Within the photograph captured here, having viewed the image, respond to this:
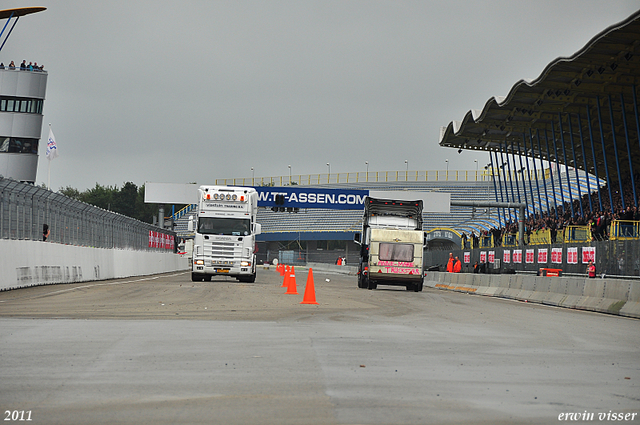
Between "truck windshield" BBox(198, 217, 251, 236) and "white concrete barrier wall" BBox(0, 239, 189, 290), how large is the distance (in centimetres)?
451

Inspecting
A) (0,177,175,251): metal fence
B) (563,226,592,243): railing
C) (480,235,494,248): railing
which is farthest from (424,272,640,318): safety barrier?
(0,177,175,251): metal fence

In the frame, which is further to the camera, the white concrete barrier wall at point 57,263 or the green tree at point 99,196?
the green tree at point 99,196

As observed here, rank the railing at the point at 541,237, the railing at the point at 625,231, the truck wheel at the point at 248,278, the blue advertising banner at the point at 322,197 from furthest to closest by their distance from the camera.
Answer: the blue advertising banner at the point at 322,197 < the railing at the point at 541,237 < the truck wheel at the point at 248,278 < the railing at the point at 625,231

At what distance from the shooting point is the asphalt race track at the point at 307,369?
5914mm

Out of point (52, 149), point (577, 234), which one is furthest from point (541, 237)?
point (52, 149)

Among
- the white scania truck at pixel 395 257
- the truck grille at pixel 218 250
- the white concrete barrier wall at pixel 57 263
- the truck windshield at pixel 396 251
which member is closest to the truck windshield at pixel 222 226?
A: the truck grille at pixel 218 250

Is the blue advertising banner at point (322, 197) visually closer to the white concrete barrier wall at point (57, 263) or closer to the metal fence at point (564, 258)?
the metal fence at point (564, 258)

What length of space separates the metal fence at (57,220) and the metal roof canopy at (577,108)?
75.3ft

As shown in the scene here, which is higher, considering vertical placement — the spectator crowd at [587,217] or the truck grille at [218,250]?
the spectator crowd at [587,217]

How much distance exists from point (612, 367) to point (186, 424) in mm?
5202

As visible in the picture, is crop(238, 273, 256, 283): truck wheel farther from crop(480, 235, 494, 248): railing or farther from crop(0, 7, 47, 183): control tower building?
crop(0, 7, 47, 183): control tower building

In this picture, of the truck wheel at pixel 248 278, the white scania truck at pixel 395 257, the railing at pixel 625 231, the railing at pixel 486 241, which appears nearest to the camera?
the railing at pixel 625 231

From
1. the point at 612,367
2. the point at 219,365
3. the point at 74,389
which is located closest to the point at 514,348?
the point at 612,367

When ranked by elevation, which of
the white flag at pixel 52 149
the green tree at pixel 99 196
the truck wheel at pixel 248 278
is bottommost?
the truck wheel at pixel 248 278
